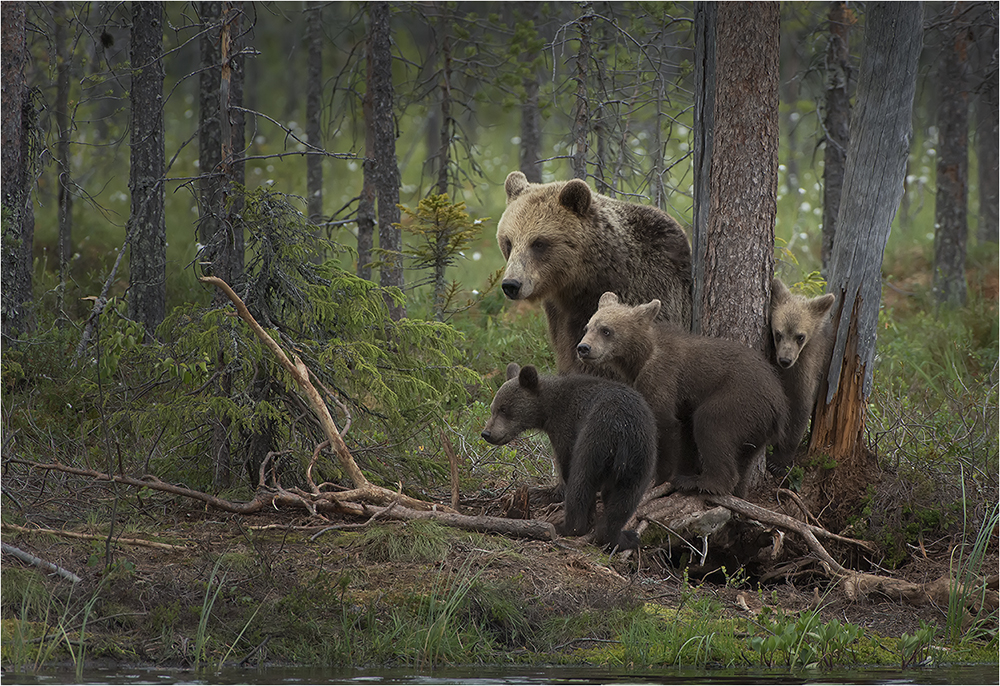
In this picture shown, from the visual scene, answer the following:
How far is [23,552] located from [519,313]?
8.80 meters

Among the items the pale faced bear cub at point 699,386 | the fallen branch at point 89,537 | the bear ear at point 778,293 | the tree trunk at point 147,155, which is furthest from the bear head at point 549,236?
the tree trunk at point 147,155

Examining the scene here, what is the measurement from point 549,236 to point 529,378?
132 cm

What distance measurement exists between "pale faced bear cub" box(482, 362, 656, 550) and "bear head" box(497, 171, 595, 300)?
0.92 meters

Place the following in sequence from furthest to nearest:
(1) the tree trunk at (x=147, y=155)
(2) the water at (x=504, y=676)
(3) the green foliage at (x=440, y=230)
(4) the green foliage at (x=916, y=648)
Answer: (3) the green foliage at (x=440, y=230), (1) the tree trunk at (x=147, y=155), (4) the green foliage at (x=916, y=648), (2) the water at (x=504, y=676)

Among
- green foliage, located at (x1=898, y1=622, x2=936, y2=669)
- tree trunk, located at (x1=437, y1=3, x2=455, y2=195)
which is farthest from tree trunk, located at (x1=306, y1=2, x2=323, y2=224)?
green foliage, located at (x1=898, y1=622, x2=936, y2=669)

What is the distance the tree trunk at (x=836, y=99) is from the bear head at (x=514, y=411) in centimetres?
623

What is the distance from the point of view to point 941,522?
690 cm

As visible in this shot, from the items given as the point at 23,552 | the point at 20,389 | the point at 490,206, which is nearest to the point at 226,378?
the point at 23,552

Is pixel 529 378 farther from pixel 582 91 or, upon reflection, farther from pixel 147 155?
pixel 147 155

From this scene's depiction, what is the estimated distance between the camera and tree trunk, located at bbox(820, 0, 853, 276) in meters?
11.9

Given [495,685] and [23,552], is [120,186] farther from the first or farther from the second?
[495,685]

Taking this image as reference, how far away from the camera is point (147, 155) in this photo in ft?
32.3

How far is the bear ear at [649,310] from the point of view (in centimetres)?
661

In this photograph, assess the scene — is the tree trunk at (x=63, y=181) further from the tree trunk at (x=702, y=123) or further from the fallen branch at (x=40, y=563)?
the tree trunk at (x=702, y=123)
